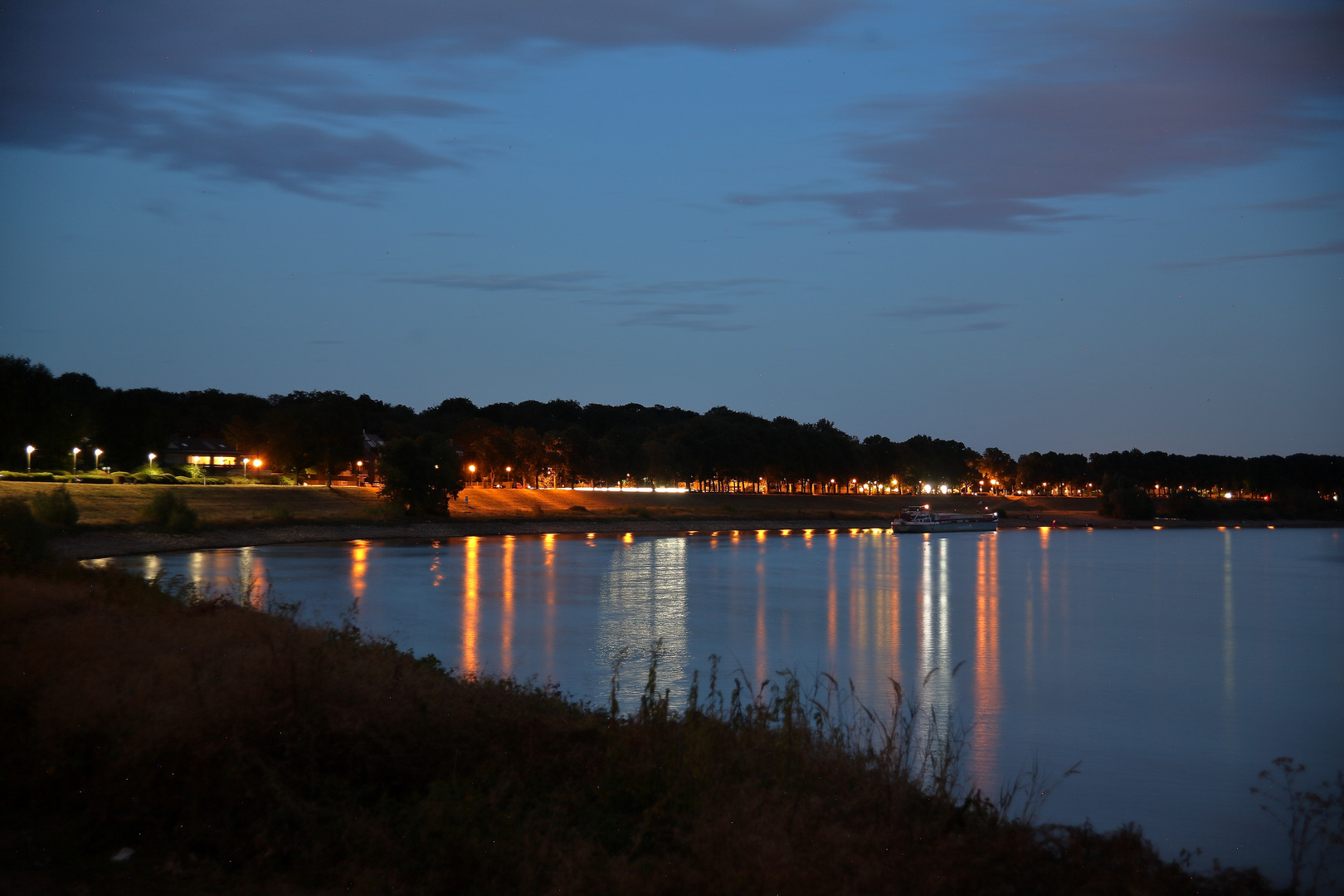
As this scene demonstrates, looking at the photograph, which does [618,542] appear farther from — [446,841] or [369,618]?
[446,841]

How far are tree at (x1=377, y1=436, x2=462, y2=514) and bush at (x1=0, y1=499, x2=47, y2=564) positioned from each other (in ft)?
152

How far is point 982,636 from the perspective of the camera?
2952 centimetres

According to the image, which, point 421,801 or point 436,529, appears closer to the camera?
point 421,801

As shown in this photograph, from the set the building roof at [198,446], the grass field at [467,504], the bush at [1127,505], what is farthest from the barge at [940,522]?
the building roof at [198,446]

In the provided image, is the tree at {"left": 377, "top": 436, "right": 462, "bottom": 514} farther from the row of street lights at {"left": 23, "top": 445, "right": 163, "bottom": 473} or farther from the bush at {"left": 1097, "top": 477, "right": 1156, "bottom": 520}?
the bush at {"left": 1097, "top": 477, "right": 1156, "bottom": 520}

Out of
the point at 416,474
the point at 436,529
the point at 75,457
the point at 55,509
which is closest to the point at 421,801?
the point at 55,509

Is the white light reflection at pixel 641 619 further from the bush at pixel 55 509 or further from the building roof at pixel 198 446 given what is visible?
the building roof at pixel 198 446

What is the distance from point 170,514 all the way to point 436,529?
21.0 meters

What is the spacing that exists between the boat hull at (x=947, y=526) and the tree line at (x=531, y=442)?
22.9m

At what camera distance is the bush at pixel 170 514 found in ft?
172

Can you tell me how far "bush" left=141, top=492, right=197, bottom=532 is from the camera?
52.5m

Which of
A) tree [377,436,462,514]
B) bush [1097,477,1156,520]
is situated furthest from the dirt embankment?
bush [1097,477,1156,520]

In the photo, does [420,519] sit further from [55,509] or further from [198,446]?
[198,446]

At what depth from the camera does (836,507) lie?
417 ft
